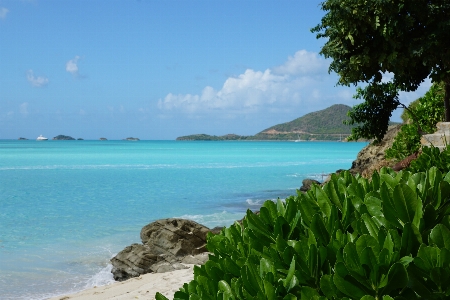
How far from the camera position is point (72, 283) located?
12.2 meters

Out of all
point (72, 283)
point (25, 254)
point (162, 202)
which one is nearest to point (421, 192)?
point (72, 283)

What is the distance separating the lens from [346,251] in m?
1.68

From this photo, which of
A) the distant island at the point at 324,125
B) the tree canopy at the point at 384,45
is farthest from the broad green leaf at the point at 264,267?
the distant island at the point at 324,125

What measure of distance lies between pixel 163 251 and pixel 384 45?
10.2 m

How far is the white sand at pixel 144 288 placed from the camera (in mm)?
8719

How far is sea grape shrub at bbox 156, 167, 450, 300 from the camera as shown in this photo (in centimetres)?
168

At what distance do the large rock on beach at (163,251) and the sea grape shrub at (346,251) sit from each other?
8990 mm

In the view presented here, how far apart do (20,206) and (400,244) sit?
90.0 feet

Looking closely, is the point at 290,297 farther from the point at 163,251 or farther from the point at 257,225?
the point at 163,251

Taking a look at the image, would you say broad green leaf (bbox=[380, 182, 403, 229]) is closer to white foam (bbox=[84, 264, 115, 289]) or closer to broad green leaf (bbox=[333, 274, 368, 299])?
broad green leaf (bbox=[333, 274, 368, 299])

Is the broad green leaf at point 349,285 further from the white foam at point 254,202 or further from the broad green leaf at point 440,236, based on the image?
the white foam at point 254,202

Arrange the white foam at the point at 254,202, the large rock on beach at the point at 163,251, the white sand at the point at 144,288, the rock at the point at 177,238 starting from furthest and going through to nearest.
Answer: the white foam at the point at 254,202
the rock at the point at 177,238
the large rock on beach at the point at 163,251
the white sand at the point at 144,288

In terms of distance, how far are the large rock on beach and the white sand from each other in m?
0.76

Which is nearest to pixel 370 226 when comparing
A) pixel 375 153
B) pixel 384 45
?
pixel 384 45
